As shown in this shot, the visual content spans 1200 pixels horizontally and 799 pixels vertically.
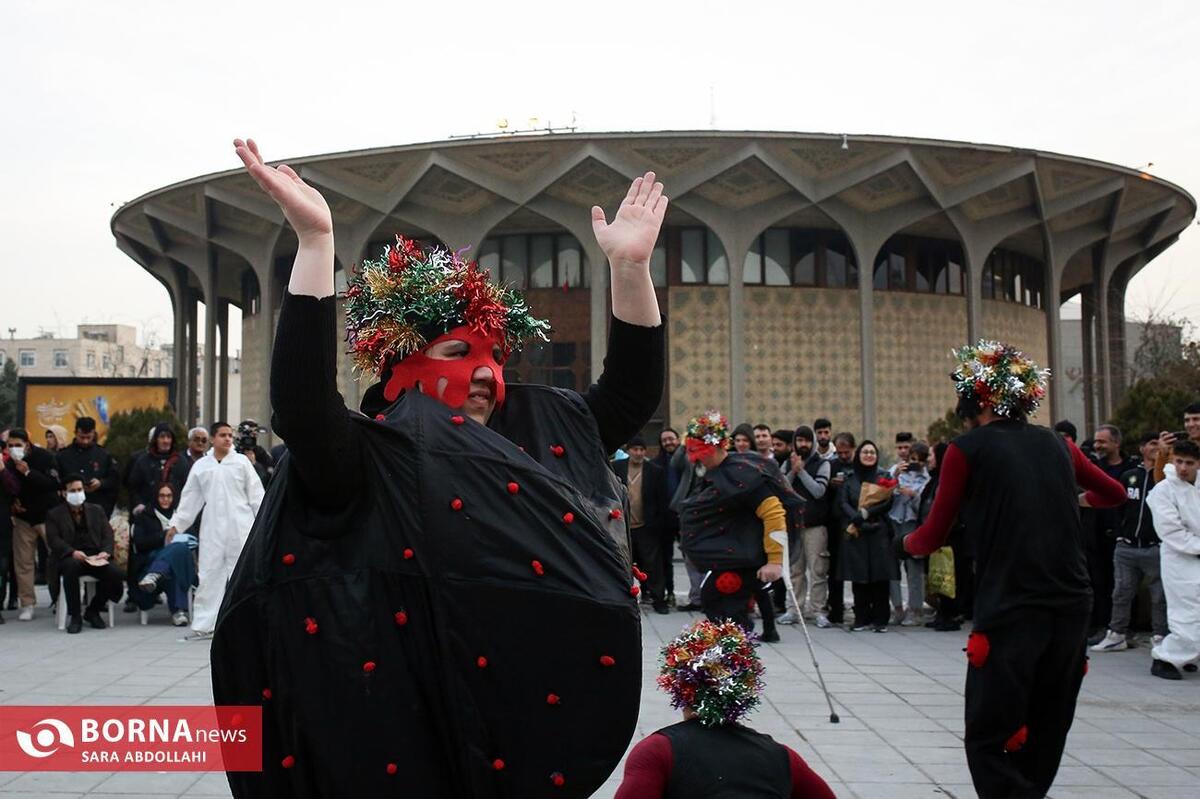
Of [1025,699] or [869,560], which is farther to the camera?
[869,560]

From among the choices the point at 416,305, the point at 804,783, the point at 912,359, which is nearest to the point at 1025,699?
the point at 804,783

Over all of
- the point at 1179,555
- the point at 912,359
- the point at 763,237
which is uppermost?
the point at 763,237

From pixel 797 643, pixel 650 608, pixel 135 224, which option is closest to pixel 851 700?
pixel 797 643

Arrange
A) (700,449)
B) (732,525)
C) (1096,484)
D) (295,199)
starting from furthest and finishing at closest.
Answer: (700,449), (732,525), (1096,484), (295,199)

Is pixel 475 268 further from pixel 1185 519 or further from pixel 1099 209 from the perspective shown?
pixel 1099 209

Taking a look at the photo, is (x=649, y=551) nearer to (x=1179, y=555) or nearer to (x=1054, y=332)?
(x=1179, y=555)

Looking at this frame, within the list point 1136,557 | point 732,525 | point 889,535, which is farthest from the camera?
point 889,535

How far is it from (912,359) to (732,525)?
27076 mm

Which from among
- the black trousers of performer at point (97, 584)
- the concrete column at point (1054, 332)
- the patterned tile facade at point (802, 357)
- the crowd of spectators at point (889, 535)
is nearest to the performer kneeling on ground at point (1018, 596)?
the crowd of spectators at point (889, 535)

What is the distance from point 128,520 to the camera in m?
12.5

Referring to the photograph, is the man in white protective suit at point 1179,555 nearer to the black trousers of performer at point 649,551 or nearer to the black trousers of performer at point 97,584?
the black trousers of performer at point 649,551

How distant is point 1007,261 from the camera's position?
36.4 m

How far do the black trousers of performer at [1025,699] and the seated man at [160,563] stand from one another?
8981 mm

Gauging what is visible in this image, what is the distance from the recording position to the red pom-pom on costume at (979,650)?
4.64 metres
